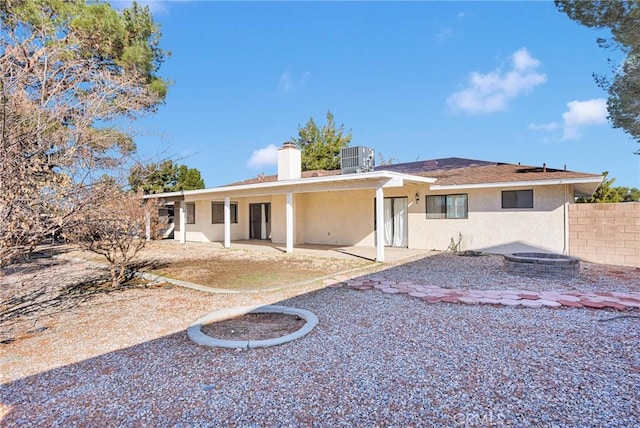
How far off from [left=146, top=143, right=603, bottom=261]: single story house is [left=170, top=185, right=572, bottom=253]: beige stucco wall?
30mm

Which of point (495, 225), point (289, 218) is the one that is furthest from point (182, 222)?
point (495, 225)

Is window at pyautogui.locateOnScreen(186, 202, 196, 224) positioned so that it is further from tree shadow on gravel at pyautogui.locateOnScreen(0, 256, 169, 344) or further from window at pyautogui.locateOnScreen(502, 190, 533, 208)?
window at pyautogui.locateOnScreen(502, 190, 533, 208)

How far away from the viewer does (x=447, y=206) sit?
485 inches

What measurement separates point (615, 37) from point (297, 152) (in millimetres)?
11396

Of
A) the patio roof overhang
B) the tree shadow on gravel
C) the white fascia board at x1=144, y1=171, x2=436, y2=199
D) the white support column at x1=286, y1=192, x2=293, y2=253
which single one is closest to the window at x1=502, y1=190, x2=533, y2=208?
the patio roof overhang

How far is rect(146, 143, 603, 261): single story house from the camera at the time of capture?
10.3 m

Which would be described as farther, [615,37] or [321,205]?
[321,205]

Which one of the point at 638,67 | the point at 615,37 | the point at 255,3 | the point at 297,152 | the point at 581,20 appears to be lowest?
the point at 297,152

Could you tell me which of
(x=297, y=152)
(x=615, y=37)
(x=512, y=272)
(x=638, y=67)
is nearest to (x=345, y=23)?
(x=297, y=152)

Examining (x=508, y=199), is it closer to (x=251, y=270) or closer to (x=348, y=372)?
(x=251, y=270)

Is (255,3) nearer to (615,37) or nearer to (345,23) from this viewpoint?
(345,23)

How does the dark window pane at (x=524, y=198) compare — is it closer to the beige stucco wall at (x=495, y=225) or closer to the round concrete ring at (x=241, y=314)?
the beige stucco wall at (x=495, y=225)

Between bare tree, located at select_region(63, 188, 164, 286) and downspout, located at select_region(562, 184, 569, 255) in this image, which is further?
downspout, located at select_region(562, 184, 569, 255)

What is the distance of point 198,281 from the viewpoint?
7781 millimetres
